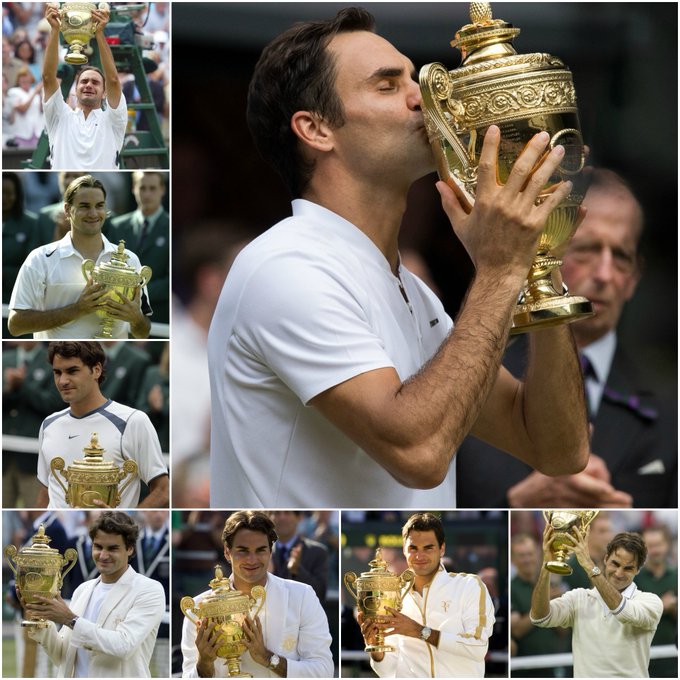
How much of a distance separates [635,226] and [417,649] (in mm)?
1862

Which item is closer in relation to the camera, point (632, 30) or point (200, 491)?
A: point (200, 491)

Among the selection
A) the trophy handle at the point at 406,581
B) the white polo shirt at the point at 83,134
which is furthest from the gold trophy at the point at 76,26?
the trophy handle at the point at 406,581

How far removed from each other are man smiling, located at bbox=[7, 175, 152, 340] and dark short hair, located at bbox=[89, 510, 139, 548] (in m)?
0.61

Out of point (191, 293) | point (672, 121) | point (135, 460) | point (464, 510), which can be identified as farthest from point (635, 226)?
point (135, 460)

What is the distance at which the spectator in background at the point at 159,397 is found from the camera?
4.23 metres

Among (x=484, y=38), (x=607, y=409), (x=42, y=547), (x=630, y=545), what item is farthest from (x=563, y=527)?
(x=484, y=38)

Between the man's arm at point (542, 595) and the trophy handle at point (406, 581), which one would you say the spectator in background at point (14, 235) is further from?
the man's arm at point (542, 595)

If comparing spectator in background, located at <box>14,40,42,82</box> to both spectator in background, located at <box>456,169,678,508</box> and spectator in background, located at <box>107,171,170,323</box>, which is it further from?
spectator in background, located at <box>456,169,678,508</box>

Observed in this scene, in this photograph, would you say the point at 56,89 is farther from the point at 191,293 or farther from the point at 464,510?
the point at 464,510

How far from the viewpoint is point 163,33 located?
14.5ft

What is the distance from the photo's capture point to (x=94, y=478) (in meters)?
4.18

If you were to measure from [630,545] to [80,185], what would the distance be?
2.30m

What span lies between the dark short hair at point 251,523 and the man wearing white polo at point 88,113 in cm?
130

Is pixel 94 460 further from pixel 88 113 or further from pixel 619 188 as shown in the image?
pixel 619 188
